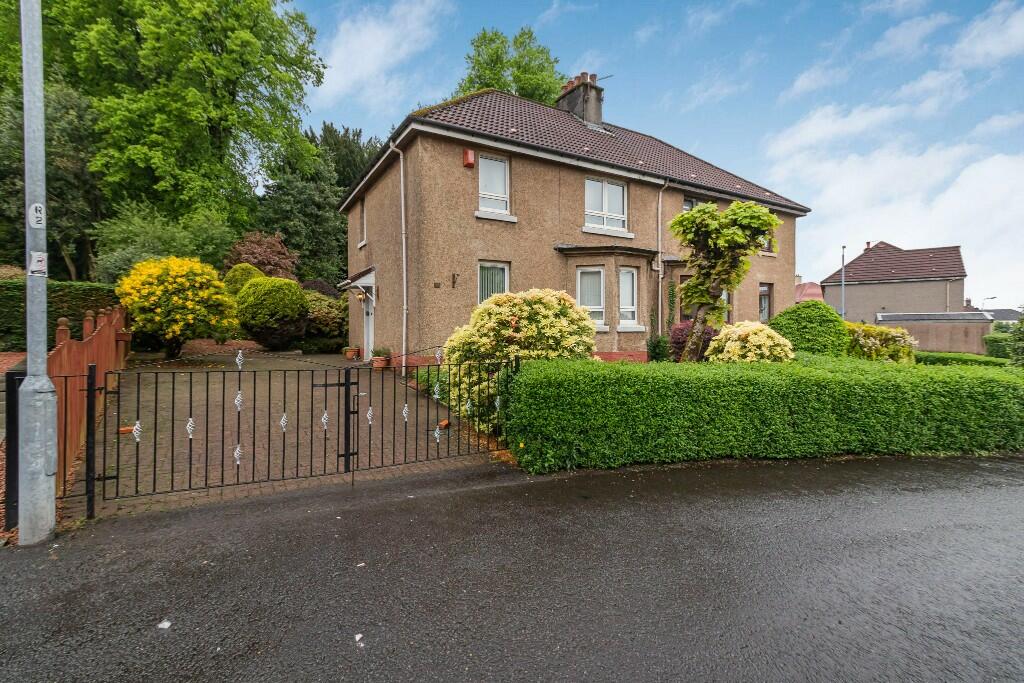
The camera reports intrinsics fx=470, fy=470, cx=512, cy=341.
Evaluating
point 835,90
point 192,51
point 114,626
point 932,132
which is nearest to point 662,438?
point 114,626

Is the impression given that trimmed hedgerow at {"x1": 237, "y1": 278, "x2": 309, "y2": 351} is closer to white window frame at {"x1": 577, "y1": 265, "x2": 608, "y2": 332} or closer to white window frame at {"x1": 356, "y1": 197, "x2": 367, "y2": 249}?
white window frame at {"x1": 356, "y1": 197, "x2": 367, "y2": 249}

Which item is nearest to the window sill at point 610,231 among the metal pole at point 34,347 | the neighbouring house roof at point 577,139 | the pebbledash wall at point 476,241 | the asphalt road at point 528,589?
the pebbledash wall at point 476,241

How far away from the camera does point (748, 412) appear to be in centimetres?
635

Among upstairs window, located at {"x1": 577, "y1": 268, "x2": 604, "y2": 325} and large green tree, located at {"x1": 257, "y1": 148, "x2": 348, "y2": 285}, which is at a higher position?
large green tree, located at {"x1": 257, "y1": 148, "x2": 348, "y2": 285}

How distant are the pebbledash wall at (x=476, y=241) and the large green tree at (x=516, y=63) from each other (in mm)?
17199

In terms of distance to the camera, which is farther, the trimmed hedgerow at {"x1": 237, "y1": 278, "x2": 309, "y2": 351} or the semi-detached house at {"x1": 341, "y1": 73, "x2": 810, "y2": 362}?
the trimmed hedgerow at {"x1": 237, "y1": 278, "x2": 309, "y2": 351}

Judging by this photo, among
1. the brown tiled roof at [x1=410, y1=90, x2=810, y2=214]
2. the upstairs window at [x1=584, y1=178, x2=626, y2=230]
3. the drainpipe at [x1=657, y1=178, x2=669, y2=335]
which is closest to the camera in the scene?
the brown tiled roof at [x1=410, y1=90, x2=810, y2=214]

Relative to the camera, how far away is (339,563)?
11.6 ft

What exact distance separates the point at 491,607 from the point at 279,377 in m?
11.0

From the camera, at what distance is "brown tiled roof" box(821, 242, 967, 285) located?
35.9 metres

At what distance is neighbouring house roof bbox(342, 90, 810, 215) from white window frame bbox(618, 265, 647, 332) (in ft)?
10.6

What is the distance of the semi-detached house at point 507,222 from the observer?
478 inches

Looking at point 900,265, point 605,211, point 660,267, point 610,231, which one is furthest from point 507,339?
point 900,265

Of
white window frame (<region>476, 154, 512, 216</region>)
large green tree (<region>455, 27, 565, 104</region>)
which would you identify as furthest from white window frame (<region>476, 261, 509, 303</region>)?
large green tree (<region>455, 27, 565, 104</region>)
